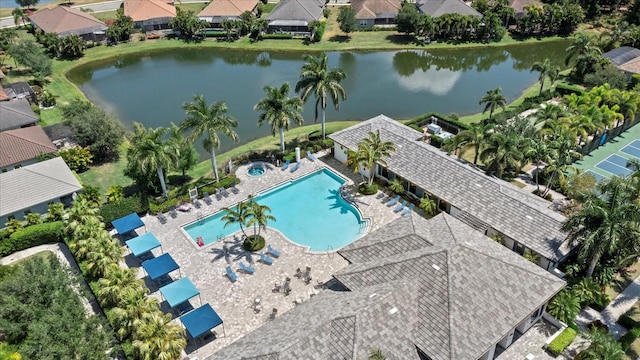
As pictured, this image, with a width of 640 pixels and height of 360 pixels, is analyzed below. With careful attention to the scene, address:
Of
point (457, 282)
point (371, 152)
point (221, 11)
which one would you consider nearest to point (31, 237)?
point (371, 152)

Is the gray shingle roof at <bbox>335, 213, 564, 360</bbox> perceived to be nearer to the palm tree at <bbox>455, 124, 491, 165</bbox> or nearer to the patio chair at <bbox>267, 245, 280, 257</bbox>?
the patio chair at <bbox>267, 245, 280, 257</bbox>

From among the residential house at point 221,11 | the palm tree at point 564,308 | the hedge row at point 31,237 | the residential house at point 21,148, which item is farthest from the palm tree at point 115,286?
the residential house at point 221,11

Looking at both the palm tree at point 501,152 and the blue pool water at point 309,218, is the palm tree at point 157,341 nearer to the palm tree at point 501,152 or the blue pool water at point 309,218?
the blue pool water at point 309,218

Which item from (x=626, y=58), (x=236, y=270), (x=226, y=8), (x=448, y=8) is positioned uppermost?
(x=226, y=8)

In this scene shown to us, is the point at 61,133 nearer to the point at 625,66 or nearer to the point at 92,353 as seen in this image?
the point at 92,353

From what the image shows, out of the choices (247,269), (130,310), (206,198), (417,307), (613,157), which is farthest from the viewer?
(613,157)

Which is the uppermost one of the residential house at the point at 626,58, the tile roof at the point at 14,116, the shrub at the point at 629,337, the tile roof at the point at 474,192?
the residential house at the point at 626,58

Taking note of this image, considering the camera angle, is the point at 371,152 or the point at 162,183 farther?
the point at 162,183

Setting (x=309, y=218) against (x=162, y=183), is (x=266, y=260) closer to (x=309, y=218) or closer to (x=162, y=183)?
(x=309, y=218)
